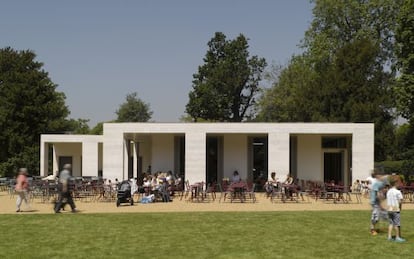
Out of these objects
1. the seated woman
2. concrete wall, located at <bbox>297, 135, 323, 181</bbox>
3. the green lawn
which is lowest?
the green lawn

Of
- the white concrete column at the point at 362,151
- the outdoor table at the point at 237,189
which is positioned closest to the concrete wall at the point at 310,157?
the white concrete column at the point at 362,151

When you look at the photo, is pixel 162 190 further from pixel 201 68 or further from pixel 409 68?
pixel 201 68

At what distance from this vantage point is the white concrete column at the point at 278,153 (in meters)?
28.5

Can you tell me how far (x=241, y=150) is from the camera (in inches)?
1214

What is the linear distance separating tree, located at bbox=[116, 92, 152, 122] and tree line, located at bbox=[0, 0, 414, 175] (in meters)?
30.0

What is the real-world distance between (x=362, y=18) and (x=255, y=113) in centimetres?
1630

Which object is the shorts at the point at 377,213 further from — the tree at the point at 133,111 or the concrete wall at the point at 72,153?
the tree at the point at 133,111

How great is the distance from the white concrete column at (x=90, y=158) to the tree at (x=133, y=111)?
52961 millimetres

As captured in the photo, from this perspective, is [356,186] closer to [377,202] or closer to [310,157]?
[310,157]

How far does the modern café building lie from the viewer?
2861 centimetres

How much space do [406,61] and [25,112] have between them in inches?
1219

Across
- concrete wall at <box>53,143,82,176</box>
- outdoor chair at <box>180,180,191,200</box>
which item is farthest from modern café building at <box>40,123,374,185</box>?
concrete wall at <box>53,143,82,176</box>

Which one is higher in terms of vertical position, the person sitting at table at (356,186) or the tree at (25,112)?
the tree at (25,112)

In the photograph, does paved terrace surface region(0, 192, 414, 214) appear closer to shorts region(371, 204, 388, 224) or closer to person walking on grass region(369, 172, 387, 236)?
person walking on grass region(369, 172, 387, 236)
